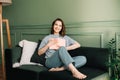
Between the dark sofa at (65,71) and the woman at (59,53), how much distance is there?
0.06 metres

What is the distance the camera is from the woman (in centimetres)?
214

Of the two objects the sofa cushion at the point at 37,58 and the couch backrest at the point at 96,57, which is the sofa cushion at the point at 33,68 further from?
the couch backrest at the point at 96,57

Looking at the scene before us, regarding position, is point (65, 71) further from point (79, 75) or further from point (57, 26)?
point (57, 26)

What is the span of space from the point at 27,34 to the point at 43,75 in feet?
4.72

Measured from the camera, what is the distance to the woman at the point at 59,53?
2137 mm

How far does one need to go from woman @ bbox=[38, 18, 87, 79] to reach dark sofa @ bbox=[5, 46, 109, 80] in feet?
0.21

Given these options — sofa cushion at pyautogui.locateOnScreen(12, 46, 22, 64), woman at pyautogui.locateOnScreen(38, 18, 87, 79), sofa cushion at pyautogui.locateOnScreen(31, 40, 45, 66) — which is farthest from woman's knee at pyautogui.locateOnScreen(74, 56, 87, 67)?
sofa cushion at pyautogui.locateOnScreen(12, 46, 22, 64)

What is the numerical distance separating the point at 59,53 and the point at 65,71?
0.21 metres

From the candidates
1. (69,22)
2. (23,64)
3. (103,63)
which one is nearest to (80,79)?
(103,63)

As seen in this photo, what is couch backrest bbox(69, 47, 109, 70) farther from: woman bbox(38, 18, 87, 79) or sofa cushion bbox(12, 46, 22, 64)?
sofa cushion bbox(12, 46, 22, 64)

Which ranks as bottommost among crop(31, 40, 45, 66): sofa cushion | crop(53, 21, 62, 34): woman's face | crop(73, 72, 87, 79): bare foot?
crop(73, 72, 87, 79): bare foot

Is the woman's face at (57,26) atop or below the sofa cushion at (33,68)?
atop

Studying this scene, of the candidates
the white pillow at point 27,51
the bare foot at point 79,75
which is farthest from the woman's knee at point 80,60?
the white pillow at point 27,51

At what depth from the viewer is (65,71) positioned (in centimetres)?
217
